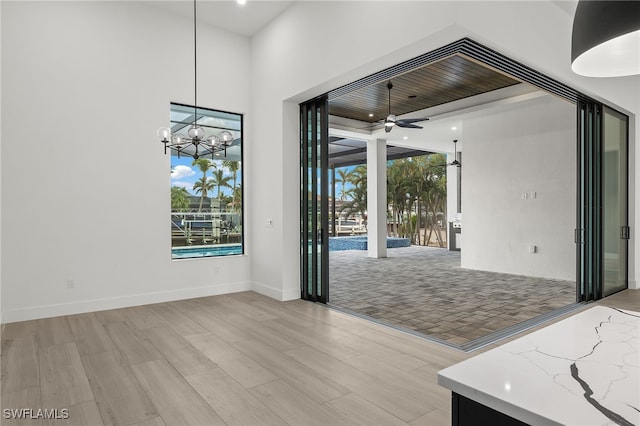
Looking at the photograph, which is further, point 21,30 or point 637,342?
point 21,30

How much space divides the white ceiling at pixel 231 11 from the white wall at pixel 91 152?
6.6 inches

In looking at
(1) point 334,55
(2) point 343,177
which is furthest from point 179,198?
(2) point 343,177

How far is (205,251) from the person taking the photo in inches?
232

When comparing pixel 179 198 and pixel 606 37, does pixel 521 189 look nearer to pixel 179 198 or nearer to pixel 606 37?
pixel 179 198

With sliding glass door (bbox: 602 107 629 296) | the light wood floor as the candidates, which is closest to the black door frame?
sliding glass door (bbox: 602 107 629 296)

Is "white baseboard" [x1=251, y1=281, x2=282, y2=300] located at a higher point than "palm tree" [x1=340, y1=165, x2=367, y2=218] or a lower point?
lower

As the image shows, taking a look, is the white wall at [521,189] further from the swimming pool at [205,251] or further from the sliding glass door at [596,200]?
the swimming pool at [205,251]

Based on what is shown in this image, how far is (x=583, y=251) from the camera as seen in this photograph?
555 cm

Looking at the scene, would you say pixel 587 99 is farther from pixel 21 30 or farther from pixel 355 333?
pixel 21 30

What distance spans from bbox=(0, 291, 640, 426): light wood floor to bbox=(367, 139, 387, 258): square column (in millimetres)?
6034

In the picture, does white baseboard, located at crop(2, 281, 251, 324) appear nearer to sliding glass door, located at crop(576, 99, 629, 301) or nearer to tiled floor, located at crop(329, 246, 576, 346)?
tiled floor, located at crop(329, 246, 576, 346)

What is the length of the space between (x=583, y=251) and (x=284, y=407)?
500 cm

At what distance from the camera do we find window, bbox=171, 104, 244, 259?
5645 mm

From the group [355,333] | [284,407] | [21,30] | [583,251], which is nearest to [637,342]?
[284,407]
